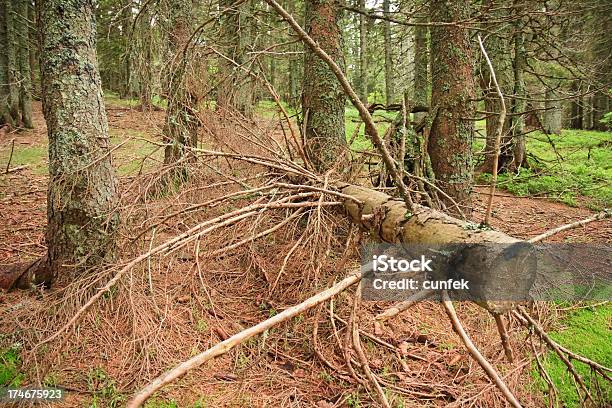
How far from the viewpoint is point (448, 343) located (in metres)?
3.25

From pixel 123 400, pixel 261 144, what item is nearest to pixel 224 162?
pixel 261 144

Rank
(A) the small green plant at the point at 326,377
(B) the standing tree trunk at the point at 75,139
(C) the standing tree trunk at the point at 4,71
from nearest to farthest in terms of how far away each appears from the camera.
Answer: (A) the small green plant at the point at 326,377, (B) the standing tree trunk at the point at 75,139, (C) the standing tree trunk at the point at 4,71

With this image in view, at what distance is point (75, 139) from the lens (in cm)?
310

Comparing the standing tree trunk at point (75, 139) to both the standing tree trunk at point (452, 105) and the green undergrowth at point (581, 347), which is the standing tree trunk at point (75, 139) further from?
the green undergrowth at point (581, 347)

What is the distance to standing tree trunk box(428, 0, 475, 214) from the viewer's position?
415 cm

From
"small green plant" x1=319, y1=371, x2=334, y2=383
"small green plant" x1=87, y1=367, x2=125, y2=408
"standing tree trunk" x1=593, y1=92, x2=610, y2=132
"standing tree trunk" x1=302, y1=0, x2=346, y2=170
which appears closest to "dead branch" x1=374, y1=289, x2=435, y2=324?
"small green plant" x1=319, y1=371, x2=334, y2=383

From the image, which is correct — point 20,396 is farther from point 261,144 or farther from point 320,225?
point 261,144

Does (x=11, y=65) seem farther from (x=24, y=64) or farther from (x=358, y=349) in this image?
(x=358, y=349)

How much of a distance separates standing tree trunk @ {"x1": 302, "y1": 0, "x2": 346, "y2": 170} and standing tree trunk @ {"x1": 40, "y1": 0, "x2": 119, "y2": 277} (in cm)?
204

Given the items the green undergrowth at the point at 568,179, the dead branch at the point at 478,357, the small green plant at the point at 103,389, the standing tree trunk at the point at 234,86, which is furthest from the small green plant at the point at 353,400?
the green undergrowth at the point at 568,179

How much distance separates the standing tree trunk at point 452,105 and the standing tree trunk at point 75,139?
3.15 m

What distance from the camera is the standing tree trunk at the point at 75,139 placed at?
3041mm

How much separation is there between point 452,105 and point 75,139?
3.53 metres

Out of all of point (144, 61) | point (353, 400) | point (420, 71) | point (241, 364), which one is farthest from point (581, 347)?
point (420, 71)
